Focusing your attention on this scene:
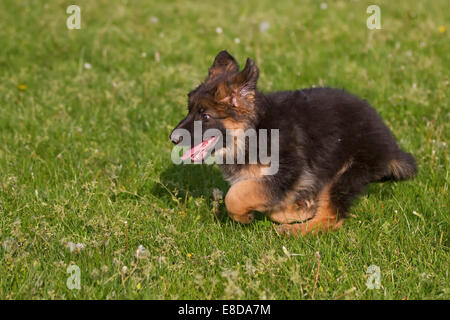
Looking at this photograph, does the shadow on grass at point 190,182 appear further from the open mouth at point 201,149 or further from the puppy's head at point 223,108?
the puppy's head at point 223,108

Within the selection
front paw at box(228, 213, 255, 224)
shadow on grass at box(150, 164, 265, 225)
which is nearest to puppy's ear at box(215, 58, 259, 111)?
front paw at box(228, 213, 255, 224)

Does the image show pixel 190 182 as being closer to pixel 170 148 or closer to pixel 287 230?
pixel 170 148

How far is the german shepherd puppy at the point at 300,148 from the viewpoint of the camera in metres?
3.80

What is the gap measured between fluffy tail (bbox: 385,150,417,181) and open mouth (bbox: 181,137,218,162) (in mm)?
Answer: 1464

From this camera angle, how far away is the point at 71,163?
16.0ft

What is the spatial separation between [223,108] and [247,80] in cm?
26

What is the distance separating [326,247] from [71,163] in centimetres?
252

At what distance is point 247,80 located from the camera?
12.2 feet

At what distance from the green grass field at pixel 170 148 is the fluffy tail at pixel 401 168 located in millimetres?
201

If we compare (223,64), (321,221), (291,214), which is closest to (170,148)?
(223,64)
